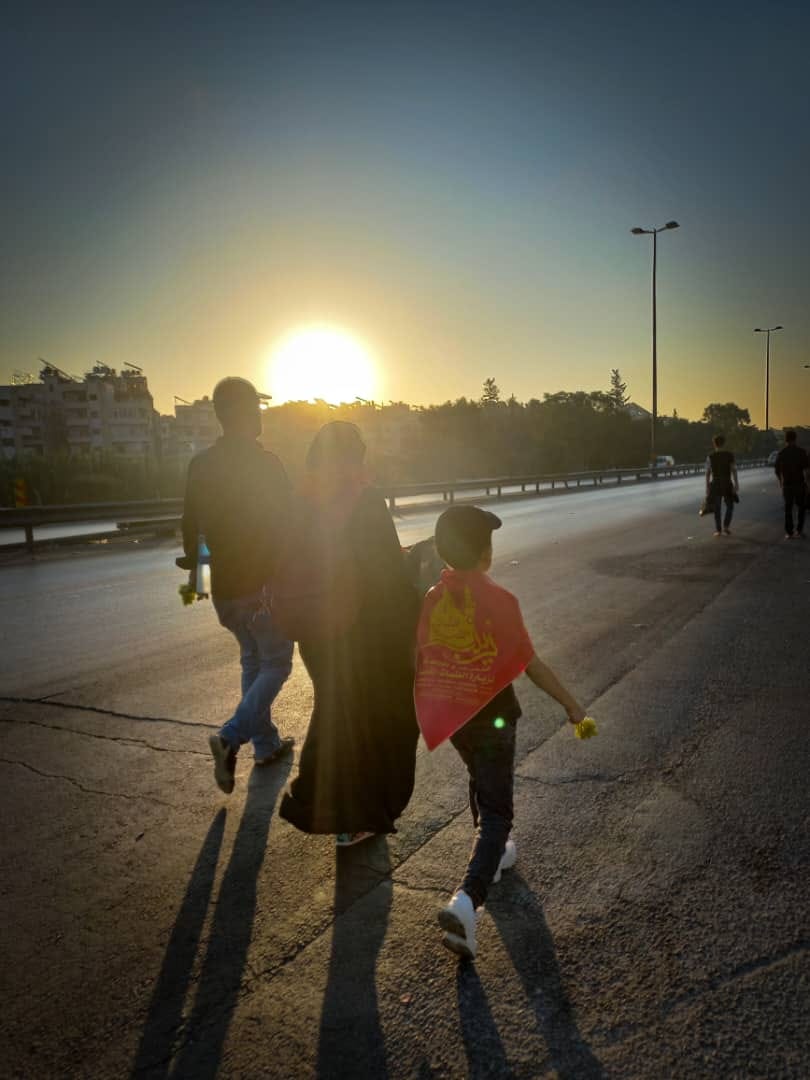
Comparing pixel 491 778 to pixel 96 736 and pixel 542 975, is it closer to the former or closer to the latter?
pixel 542 975

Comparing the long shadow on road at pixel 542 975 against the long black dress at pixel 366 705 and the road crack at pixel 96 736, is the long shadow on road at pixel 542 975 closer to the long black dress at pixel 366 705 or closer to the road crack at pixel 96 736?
the long black dress at pixel 366 705

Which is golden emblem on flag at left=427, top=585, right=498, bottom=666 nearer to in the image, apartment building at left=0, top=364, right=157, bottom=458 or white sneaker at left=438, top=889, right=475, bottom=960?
white sneaker at left=438, top=889, right=475, bottom=960

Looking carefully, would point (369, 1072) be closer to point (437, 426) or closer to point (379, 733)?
point (379, 733)

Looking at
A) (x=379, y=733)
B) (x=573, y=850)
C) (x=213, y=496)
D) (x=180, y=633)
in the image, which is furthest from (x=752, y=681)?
(x=180, y=633)

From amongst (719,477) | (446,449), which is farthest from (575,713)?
(446,449)

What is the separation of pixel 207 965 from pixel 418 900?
80cm

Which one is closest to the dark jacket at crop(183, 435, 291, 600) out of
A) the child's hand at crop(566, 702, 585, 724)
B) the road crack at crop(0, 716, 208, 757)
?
the road crack at crop(0, 716, 208, 757)

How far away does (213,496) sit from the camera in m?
3.94

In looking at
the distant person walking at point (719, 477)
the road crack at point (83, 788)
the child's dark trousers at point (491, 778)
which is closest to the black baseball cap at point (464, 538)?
the child's dark trousers at point (491, 778)

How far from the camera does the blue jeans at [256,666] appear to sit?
3.92 meters

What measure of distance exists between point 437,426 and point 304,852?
62.7 metres

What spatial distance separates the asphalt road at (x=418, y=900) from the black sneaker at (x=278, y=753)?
111 mm

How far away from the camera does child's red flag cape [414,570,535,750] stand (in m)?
2.66

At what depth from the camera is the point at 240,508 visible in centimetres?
392
